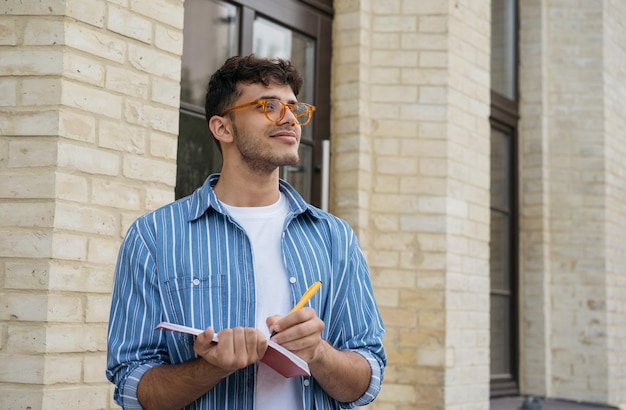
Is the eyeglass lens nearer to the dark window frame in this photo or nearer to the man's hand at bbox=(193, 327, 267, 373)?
the man's hand at bbox=(193, 327, 267, 373)

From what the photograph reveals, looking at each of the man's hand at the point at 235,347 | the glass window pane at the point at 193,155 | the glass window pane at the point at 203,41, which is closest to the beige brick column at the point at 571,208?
the glass window pane at the point at 203,41

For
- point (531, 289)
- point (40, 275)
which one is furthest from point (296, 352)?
point (531, 289)

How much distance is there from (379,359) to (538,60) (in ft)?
23.8

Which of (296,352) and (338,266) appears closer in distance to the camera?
(296,352)

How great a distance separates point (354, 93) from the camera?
20.8ft

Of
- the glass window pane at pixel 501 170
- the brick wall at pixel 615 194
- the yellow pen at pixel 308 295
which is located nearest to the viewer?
the yellow pen at pixel 308 295

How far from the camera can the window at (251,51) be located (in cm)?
526

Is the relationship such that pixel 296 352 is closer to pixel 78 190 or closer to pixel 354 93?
pixel 78 190

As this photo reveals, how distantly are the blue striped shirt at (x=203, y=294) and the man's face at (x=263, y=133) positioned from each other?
0.15 m

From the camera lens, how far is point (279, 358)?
2061 mm

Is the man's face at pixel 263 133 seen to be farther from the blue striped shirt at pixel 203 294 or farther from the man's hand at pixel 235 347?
the man's hand at pixel 235 347

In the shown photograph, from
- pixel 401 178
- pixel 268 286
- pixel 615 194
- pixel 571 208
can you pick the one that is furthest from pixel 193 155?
pixel 615 194

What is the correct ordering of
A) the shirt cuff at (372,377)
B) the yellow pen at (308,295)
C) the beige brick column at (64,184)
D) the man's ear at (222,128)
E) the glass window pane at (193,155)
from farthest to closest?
the glass window pane at (193,155) < the beige brick column at (64,184) < the man's ear at (222,128) < the shirt cuff at (372,377) < the yellow pen at (308,295)

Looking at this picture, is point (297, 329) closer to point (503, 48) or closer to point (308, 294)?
point (308, 294)
